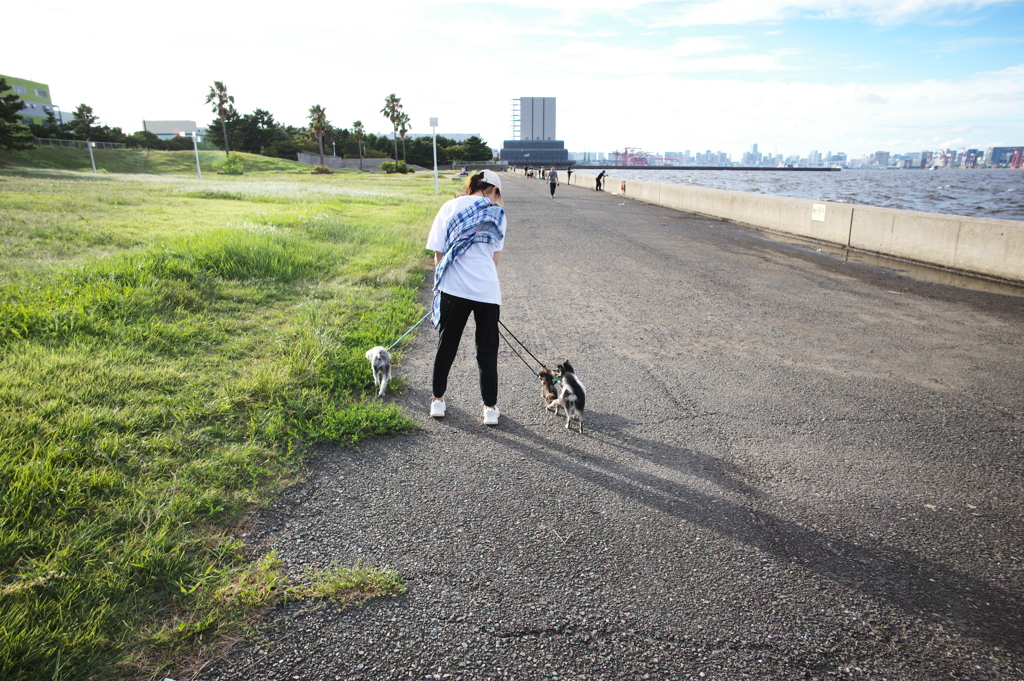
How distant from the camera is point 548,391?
4.58 metres

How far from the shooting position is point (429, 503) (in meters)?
3.24

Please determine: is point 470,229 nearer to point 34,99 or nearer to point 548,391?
point 548,391

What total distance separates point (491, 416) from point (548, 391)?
1.92ft

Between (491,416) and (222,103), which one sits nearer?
(491,416)

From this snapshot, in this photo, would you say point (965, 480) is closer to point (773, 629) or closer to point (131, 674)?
point (773, 629)

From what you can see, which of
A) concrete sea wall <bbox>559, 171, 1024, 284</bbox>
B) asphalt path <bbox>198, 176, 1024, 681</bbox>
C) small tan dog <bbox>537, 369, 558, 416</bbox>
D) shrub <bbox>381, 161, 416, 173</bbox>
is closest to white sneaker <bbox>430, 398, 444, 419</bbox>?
asphalt path <bbox>198, 176, 1024, 681</bbox>

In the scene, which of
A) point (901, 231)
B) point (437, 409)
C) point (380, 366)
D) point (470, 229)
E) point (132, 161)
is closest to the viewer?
point (470, 229)

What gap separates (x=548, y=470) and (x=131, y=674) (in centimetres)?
233

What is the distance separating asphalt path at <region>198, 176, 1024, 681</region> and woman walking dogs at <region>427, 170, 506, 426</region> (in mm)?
674

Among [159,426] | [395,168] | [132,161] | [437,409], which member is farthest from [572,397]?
[395,168]

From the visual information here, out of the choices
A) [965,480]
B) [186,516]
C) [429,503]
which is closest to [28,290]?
[186,516]

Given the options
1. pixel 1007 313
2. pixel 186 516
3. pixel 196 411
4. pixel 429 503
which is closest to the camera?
pixel 186 516

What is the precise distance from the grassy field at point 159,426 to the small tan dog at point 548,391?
3.73ft

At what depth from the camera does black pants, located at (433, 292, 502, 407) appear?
13.5 ft
